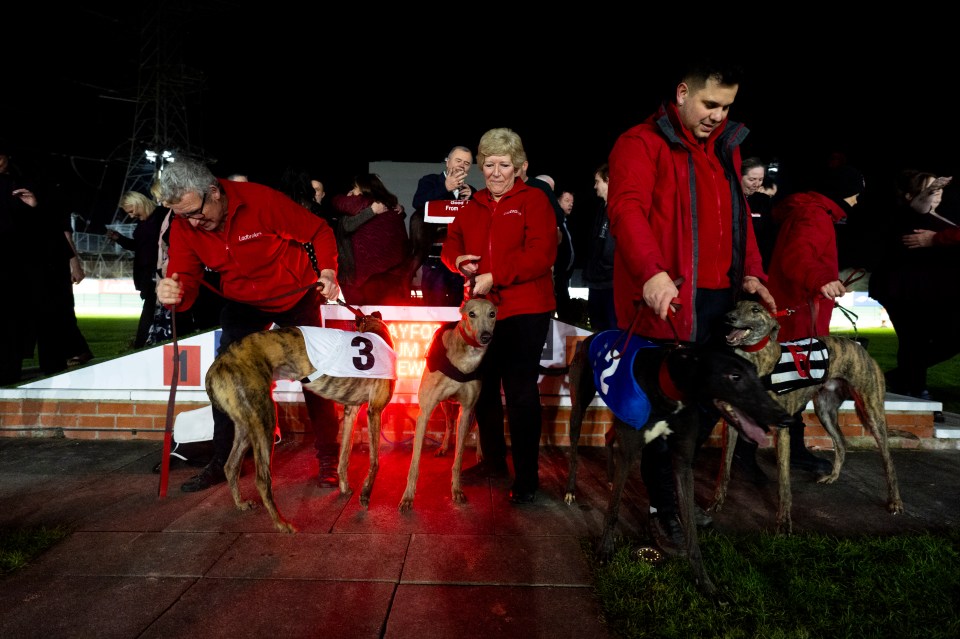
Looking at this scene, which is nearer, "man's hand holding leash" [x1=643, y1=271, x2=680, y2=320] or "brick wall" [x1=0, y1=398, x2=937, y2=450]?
"man's hand holding leash" [x1=643, y1=271, x2=680, y2=320]

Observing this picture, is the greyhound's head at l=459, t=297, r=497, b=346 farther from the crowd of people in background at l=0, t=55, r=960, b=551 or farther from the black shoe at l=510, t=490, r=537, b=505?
the black shoe at l=510, t=490, r=537, b=505

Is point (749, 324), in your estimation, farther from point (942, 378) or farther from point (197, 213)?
point (942, 378)

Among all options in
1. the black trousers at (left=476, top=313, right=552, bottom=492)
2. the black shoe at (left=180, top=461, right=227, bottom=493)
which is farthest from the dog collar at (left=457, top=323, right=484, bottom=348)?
the black shoe at (left=180, top=461, right=227, bottom=493)

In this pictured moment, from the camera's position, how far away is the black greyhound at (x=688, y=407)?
6.03 ft

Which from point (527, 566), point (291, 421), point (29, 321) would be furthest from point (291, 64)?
point (527, 566)

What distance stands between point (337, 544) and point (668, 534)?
167 cm

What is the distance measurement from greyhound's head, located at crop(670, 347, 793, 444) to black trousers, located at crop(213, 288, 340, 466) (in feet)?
8.19

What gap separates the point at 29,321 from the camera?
561 cm

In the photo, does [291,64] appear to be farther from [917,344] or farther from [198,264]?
[917,344]

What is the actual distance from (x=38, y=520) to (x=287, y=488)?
130 cm

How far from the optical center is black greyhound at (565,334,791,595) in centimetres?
184

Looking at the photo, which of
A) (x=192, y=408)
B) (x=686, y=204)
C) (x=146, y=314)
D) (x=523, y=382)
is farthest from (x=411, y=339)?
(x=146, y=314)

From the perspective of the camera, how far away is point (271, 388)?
10.0ft

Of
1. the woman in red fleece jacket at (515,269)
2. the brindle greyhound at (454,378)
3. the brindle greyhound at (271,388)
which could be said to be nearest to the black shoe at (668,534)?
the woman in red fleece jacket at (515,269)
